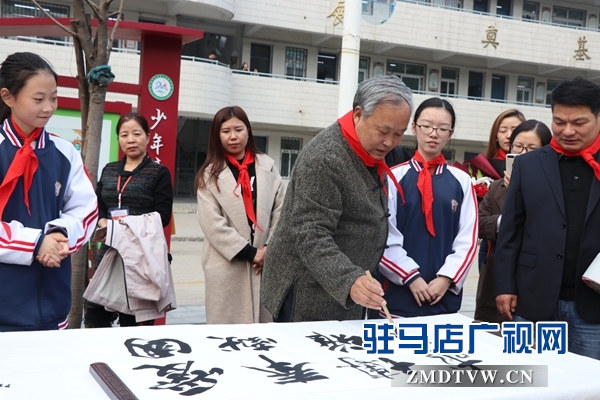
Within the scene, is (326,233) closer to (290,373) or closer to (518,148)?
(290,373)

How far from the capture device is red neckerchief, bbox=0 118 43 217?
7.69ft

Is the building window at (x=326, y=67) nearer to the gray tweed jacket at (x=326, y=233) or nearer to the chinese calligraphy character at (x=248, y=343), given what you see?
the gray tweed jacket at (x=326, y=233)

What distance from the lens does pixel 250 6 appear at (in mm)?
16078

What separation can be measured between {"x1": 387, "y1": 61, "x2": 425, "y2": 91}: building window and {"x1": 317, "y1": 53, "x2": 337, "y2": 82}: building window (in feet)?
5.41

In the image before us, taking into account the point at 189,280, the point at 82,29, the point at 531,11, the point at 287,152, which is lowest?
the point at 189,280

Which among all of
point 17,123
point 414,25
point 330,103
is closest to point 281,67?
point 330,103

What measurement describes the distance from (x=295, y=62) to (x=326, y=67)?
1008 mm

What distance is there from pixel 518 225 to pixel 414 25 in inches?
612

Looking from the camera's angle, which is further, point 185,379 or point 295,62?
point 295,62

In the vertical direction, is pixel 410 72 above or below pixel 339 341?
above

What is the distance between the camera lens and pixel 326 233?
2.25 m

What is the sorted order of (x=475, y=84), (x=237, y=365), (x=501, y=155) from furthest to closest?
(x=475, y=84), (x=501, y=155), (x=237, y=365)

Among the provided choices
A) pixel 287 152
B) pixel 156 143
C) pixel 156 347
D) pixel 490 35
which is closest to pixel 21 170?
pixel 156 347

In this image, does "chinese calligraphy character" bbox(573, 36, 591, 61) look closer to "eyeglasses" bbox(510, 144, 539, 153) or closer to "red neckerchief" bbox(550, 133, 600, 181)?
"eyeglasses" bbox(510, 144, 539, 153)
